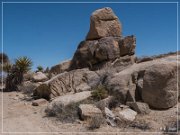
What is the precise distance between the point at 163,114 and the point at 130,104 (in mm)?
1112

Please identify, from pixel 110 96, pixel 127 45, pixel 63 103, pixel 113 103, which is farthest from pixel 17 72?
pixel 113 103

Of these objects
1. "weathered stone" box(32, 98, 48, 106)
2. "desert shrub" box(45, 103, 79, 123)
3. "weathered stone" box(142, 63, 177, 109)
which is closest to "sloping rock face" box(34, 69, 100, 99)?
"weathered stone" box(32, 98, 48, 106)

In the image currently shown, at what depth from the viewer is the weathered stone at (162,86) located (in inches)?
353

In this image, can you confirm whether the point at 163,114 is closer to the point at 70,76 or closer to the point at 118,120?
the point at 118,120

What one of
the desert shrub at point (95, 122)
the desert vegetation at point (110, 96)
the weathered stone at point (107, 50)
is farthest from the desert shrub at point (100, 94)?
the weathered stone at point (107, 50)

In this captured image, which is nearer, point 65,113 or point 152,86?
point 65,113

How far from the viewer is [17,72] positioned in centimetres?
1642

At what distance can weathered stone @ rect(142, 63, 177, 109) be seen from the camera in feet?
29.4

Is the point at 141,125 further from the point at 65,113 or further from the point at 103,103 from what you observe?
the point at 65,113

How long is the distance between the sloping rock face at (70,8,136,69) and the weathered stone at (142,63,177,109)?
536 centimetres

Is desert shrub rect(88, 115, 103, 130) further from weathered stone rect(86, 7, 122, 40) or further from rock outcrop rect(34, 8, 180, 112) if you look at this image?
weathered stone rect(86, 7, 122, 40)

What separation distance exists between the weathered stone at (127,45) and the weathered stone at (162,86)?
217 inches

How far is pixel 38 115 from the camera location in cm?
956

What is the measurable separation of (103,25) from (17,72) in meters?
5.70
